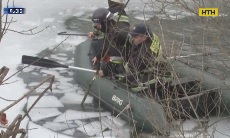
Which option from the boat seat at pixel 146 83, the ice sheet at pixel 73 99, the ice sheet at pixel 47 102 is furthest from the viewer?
the ice sheet at pixel 73 99

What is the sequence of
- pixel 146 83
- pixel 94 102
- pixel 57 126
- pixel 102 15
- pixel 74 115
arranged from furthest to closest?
pixel 94 102, pixel 102 15, pixel 74 115, pixel 57 126, pixel 146 83

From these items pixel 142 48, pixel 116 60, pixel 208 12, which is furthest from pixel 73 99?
pixel 208 12

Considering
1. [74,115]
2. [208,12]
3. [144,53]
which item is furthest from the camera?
[74,115]

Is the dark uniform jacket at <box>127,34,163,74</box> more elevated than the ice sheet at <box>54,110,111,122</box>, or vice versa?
the dark uniform jacket at <box>127,34,163,74</box>

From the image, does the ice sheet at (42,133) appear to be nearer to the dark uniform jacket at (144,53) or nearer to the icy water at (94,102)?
the icy water at (94,102)

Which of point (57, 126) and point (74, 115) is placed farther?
point (74, 115)

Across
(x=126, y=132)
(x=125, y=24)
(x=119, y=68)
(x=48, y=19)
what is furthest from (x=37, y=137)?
(x=48, y=19)

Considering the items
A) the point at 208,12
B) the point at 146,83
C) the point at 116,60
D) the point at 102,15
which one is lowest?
the point at 116,60

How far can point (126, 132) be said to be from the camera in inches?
187

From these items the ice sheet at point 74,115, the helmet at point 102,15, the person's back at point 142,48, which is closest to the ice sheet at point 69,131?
the ice sheet at point 74,115

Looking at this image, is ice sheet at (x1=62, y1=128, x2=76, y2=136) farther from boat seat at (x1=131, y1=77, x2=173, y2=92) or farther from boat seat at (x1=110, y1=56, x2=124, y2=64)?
boat seat at (x1=110, y1=56, x2=124, y2=64)

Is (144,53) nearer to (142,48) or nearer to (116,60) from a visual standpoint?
(142,48)

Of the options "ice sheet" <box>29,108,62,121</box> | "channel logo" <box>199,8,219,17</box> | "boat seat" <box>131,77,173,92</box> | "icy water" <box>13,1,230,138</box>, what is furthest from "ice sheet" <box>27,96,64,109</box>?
"channel logo" <box>199,8,219,17</box>

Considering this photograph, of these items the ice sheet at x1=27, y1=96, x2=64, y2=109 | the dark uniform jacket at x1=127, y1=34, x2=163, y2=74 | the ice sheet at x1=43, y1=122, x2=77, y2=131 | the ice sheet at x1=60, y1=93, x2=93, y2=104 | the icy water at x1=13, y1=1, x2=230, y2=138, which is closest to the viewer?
the icy water at x1=13, y1=1, x2=230, y2=138
